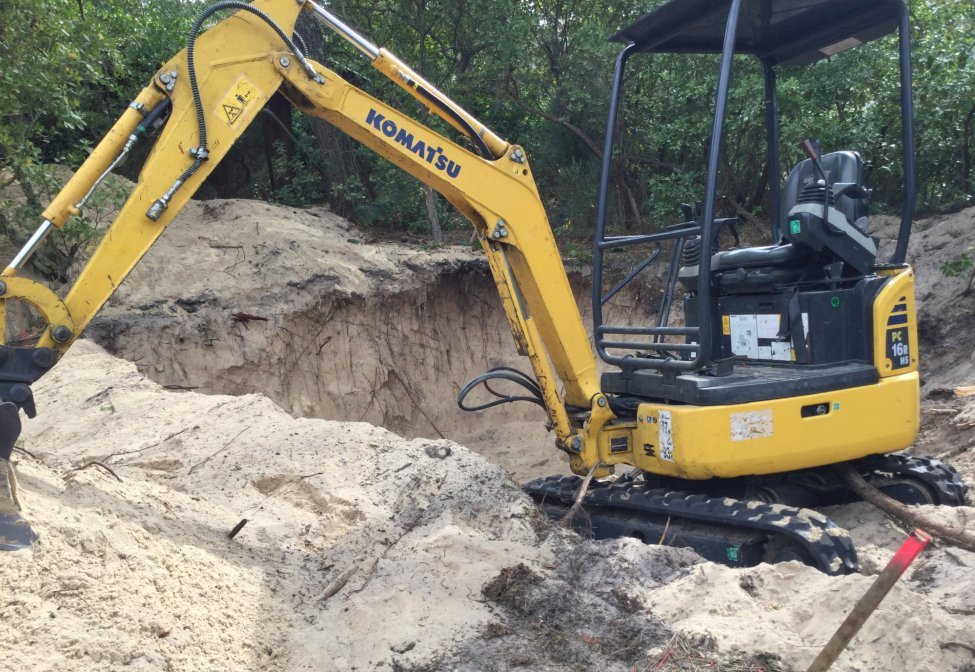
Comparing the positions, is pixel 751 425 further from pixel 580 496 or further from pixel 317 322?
pixel 317 322

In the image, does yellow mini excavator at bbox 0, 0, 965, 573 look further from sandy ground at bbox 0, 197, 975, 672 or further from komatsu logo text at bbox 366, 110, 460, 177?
sandy ground at bbox 0, 197, 975, 672

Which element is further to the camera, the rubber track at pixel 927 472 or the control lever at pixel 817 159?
the rubber track at pixel 927 472

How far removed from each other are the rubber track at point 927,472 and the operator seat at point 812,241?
1288 mm

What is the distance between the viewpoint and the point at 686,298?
589 cm

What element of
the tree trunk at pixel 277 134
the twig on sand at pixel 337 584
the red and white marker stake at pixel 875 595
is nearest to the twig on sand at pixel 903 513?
the red and white marker stake at pixel 875 595

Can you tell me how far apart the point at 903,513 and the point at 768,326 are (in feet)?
4.32

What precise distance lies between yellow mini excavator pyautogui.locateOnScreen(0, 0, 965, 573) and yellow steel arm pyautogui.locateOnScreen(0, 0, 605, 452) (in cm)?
1

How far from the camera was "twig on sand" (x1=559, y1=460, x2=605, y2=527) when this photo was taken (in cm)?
512

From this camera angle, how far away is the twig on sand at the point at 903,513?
12.2 feet

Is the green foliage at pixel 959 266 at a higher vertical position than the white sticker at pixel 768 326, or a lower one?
higher

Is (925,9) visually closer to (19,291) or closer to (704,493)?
(704,493)

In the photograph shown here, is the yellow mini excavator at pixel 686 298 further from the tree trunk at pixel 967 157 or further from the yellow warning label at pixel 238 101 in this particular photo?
the tree trunk at pixel 967 157

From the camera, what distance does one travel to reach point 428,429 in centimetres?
994

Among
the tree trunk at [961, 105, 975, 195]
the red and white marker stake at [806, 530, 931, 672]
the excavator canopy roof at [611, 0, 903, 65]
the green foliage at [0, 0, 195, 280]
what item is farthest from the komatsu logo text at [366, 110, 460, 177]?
the tree trunk at [961, 105, 975, 195]
